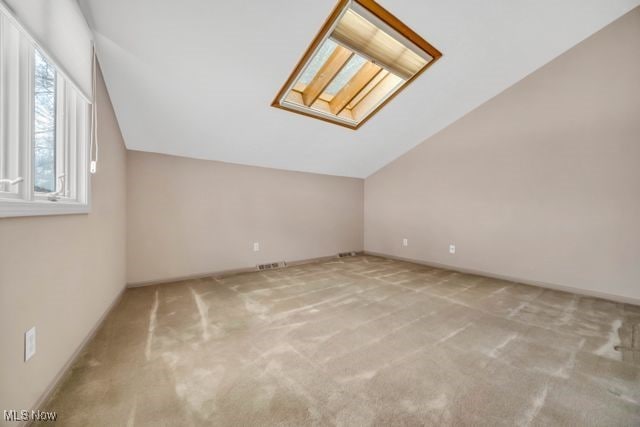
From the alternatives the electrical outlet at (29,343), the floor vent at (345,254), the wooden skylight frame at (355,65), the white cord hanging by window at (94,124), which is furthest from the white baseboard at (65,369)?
the floor vent at (345,254)

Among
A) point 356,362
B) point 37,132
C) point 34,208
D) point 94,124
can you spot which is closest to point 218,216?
point 94,124

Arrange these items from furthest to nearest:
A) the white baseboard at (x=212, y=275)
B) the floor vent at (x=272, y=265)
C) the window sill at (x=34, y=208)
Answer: the floor vent at (x=272, y=265), the white baseboard at (x=212, y=275), the window sill at (x=34, y=208)

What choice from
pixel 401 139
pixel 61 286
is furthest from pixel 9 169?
pixel 401 139

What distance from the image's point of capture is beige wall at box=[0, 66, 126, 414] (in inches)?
37.8

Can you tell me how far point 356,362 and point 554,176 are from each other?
316 cm

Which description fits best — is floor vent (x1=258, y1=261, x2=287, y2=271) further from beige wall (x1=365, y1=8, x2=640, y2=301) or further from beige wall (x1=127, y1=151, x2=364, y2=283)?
beige wall (x1=365, y1=8, x2=640, y2=301)

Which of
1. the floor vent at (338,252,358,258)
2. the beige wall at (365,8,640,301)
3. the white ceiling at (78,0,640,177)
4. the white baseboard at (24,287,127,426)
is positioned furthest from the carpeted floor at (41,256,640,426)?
the floor vent at (338,252,358,258)

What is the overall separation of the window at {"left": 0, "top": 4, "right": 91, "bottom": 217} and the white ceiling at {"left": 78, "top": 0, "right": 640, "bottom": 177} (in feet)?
1.92

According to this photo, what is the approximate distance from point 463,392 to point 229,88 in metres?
2.82

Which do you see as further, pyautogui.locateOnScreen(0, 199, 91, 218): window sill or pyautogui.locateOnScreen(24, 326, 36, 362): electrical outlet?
pyautogui.locateOnScreen(24, 326, 36, 362): electrical outlet

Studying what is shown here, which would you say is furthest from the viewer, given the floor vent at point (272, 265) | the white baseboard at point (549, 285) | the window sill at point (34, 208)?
the floor vent at point (272, 265)

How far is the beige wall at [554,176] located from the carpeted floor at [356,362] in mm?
506

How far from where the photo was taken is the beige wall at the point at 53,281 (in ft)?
3.15

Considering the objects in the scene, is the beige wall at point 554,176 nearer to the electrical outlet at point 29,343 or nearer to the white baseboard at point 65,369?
the white baseboard at point 65,369
